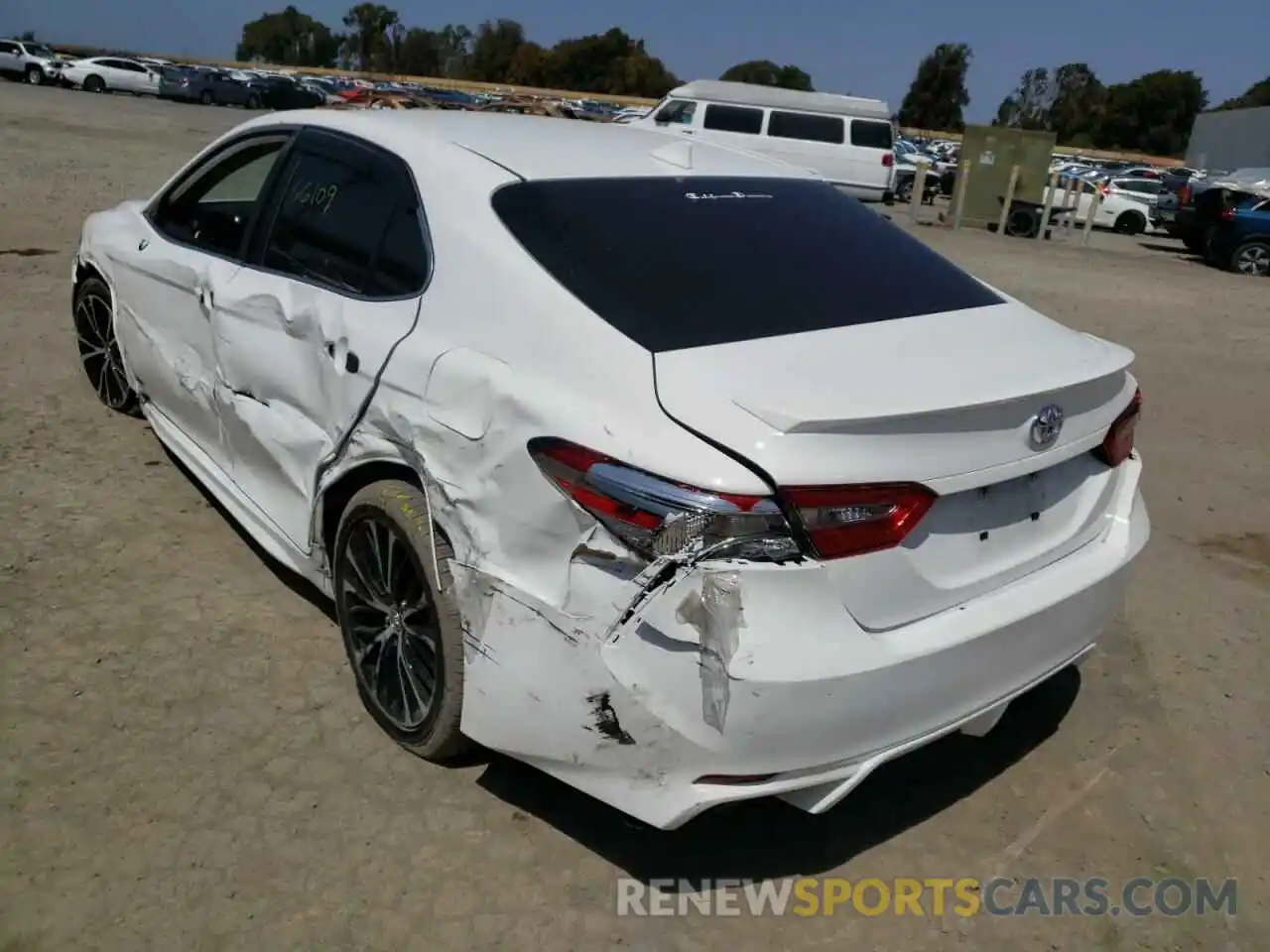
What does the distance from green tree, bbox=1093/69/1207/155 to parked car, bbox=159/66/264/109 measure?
7401 cm

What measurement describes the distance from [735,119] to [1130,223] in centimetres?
1016

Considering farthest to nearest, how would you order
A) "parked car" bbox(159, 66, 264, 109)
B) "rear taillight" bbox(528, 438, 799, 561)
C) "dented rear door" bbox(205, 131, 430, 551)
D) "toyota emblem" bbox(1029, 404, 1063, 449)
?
1. "parked car" bbox(159, 66, 264, 109)
2. "dented rear door" bbox(205, 131, 430, 551)
3. "toyota emblem" bbox(1029, 404, 1063, 449)
4. "rear taillight" bbox(528, 438, 799, 561)

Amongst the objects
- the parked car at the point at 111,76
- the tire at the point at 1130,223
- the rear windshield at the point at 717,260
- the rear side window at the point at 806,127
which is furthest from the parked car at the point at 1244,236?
the parked car at the point at 111,76

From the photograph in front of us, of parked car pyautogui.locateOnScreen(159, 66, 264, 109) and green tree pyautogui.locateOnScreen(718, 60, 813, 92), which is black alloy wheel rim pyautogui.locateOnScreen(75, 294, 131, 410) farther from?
green tree pyautogui.locateOnScreen(718, 60, 813, 92)

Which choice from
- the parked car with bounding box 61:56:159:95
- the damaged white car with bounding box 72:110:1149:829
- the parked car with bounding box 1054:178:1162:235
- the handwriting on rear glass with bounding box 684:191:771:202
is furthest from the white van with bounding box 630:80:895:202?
the parked car with bounding box 61:56:159:95

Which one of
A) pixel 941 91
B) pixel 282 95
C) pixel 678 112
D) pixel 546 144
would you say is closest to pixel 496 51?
pixel 941 91

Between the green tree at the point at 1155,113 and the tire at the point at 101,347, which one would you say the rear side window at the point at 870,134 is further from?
the green tree at the point at 1155,113

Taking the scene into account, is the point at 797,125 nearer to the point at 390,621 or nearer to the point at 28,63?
the point at 390,621

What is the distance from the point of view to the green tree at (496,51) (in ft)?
376

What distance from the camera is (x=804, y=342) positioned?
2506 mm

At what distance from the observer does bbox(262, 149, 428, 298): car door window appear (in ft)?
9.62

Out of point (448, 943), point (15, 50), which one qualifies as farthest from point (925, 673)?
point (15, 50)

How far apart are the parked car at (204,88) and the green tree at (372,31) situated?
266 feet

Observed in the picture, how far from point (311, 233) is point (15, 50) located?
45.1m
